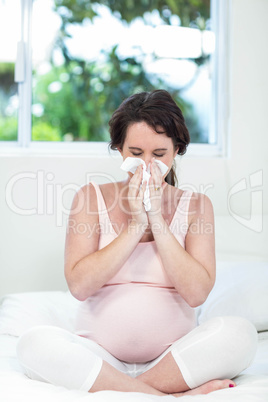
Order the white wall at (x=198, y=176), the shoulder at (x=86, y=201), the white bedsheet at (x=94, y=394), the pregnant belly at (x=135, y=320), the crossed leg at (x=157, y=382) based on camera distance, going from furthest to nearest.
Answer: the white wall at (x=198, y=176) < the shoulder at (x=86, y=201) < the pregnant belly at (x=135, y=320) < the crossed leg at (x=157, y=382) < the white bedsheet at (x=94, y=394)

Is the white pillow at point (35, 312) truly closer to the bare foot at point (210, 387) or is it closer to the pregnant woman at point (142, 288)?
the pregnant woman at point (142, 288)

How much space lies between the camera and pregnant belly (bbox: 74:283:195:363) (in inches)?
54.5

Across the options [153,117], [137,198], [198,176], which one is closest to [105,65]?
[198,176]

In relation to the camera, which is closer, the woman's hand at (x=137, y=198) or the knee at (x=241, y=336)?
the knee at (x=241, y=336)

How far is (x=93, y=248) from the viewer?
58.5 inches

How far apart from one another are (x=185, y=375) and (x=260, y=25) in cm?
186

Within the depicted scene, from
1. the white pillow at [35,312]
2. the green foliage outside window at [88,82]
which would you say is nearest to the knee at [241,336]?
the white pillow at [35,312]

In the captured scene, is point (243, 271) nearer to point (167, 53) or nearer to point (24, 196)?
point (24, 196)

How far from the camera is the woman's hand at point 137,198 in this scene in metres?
1.42

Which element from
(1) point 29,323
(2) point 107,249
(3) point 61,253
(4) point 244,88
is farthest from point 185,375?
(4) point 244,88

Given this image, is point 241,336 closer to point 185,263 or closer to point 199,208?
point 185,263

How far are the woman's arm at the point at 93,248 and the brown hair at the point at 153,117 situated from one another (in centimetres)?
15

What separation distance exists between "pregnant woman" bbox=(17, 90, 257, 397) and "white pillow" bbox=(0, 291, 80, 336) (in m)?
0.41

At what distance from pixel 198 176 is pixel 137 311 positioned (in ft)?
4.03
